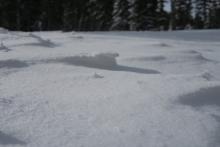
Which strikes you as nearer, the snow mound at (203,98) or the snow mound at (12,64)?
the snow mound at (203,98)

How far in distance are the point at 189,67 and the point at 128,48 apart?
1.40 m

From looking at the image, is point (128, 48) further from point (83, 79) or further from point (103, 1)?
point (103, 1)

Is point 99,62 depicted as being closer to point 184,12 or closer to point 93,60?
point 93,60

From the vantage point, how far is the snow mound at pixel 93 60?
3.33 meters

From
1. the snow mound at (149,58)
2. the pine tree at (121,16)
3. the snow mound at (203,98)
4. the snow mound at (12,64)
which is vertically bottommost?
the snow mound at (203,98)

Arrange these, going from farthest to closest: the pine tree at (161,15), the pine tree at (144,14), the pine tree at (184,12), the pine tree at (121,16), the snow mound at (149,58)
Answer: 1. the pine tree at (184,12)
2. the pine tree at (121,16)
3. the pine tree at (161,15)
4. the pine tree at (144,14)
5. the snow mound at (149,58)

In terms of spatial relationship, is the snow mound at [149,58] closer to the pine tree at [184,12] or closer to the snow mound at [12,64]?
the snow mound at [12,64]

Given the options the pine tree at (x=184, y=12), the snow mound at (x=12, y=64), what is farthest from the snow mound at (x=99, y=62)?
the pine tree at (x=184, y=12)

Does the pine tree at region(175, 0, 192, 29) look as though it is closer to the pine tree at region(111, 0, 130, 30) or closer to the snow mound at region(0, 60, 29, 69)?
the pine tree at region(111, 0, 130, 30)

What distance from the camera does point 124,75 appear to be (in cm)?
303

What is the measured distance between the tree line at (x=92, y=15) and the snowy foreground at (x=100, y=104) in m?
16.2

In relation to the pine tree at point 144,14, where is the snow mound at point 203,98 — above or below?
below

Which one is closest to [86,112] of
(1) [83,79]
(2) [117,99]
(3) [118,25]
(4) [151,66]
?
(2) [117,99]

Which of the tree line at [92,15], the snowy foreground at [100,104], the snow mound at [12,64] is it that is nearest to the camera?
the snowy foreground at [100,104]
